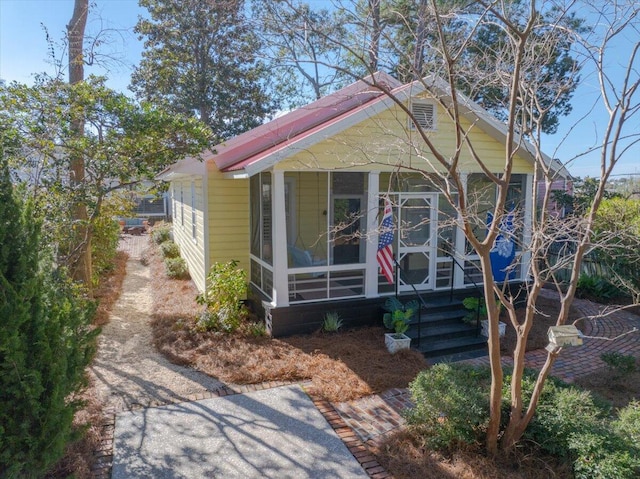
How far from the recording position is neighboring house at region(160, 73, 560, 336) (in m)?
7.70

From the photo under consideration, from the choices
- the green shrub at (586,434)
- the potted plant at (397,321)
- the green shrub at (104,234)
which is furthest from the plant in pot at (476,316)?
the green shrub at (104,234)

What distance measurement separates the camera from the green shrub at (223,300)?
784cm

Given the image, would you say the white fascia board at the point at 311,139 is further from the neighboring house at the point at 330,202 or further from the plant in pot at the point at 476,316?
the plant in pot at the point at 476,316

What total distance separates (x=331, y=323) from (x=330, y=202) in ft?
8.20

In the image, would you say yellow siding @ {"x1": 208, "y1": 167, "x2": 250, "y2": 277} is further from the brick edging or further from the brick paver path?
the brick paver path

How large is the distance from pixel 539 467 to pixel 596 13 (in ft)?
15.4

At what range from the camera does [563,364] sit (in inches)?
286

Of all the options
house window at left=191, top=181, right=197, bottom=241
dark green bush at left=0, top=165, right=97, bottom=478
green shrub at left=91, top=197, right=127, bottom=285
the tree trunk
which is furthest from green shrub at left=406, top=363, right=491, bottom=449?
green shrub at left=91, top=197, right=127, bottom=285

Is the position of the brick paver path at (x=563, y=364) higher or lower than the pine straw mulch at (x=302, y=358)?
lower

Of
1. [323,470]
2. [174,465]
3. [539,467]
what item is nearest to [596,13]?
[539,467]

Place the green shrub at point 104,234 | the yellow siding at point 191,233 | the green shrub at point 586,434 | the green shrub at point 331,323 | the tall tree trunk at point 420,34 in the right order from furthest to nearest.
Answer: the green shrub at point 104,234
the yellow siding at point 191,233
the green shrub at point 331,323
the tall tree trunk at point 420,34
the green shrub at point 586,434

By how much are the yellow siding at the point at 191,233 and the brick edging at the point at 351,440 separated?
5150mm

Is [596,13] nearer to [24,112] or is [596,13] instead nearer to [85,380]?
[85,380]

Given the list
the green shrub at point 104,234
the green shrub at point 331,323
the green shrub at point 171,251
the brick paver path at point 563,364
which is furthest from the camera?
the green shrub at point 171,251
